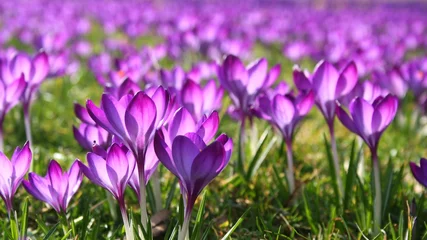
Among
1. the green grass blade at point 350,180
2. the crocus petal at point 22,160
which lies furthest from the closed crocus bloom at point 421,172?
the crocus petal at point 22,160

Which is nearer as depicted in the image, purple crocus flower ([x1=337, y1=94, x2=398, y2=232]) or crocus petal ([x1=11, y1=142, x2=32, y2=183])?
crocus petal ([x1=11, y1=142, x2=32, y2=183])

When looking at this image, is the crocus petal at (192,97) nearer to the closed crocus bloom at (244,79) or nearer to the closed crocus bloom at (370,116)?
the closed crocus bloom at (244,79)

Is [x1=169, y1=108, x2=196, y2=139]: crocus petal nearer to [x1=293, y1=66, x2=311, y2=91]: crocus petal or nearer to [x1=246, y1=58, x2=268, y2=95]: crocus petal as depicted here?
[x1=293, y1=66, x2=311, y2=91]: crocus petal

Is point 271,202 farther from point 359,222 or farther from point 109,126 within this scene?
point 109,126

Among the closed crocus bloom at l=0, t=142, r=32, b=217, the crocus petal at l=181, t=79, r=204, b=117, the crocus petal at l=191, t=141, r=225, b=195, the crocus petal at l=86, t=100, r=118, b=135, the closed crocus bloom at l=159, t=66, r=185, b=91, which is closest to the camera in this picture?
the crocus petal at l=191, t=141, r=225, b=195

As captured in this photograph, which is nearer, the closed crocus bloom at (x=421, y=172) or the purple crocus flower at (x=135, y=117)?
the purple crocus flower at (x=135, y=117)

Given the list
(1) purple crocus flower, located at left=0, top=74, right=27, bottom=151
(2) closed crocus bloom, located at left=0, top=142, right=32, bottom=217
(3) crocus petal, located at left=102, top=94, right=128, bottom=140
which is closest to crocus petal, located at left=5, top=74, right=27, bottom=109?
(1) purple crocus flower, located at left=0, top=74, right=27, bottom=151

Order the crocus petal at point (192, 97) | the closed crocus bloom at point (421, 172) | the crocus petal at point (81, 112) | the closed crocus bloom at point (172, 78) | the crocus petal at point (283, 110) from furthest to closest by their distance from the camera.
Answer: the closed crocus bloom at point (172, 78), the crocus petal at point (192, 97), the crocus petal at point (283, 110), the crocus petal at point (81, 112), the closed crocus bloom at point (421, 172)

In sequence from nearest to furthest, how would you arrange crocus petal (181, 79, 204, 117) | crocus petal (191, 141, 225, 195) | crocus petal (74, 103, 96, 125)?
crocus petal (191, 141, 225, 195) < crocus petal (74, 103, 96, 125) < crocus petal (181, 79, 204, 117)
